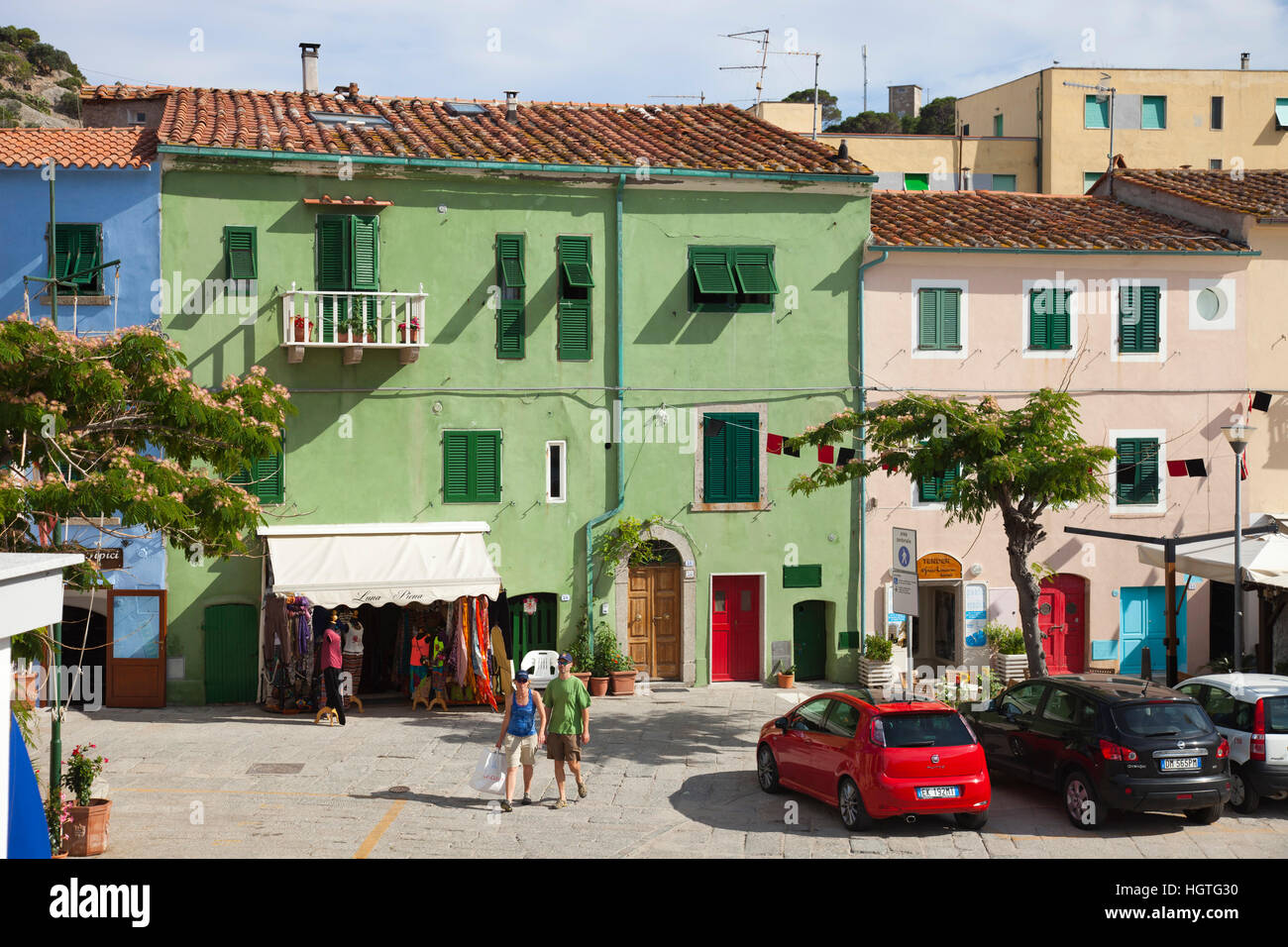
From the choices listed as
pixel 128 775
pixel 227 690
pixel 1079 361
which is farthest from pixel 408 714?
pixel 1079 361

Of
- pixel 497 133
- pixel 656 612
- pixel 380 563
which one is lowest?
pixel 656 612

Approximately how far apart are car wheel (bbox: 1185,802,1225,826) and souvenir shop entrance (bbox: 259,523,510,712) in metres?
11.5

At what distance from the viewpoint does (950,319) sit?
26047 mm

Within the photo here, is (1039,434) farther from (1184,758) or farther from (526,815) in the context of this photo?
(526,815)

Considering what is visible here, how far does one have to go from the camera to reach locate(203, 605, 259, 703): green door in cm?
2347

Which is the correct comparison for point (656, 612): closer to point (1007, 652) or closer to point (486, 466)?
point (486, 466)

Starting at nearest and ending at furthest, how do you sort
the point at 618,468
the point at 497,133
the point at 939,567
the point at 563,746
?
the point at 563,746
the point at 618,468
the point at 939,567
the point at 497,133

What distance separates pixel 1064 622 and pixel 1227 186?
10606 mm

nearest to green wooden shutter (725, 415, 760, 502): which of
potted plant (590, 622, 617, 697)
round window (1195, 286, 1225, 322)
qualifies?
potted plant (590, 622, 617, 697)

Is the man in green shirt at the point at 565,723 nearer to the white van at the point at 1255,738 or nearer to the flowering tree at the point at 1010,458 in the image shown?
the flowering tree at the point at 1010,458

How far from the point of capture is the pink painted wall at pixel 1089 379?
25.9m

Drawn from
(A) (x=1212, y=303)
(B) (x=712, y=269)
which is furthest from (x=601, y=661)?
(A) (x=1212, y=303)

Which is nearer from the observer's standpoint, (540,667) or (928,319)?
(540,667)

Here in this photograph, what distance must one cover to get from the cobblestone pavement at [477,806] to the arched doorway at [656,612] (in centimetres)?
350
